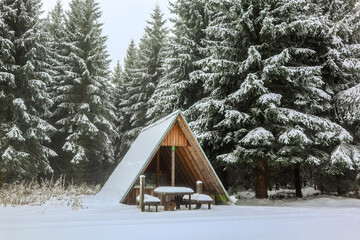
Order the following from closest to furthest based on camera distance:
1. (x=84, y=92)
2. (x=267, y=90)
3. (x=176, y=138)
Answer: (x=176, y=138) < (x=267, y=90) < (x=84, y=92)

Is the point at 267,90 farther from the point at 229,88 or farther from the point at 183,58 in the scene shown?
the point at 183,58

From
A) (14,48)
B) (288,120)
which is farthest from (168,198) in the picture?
(14,48)

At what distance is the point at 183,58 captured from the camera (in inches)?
718

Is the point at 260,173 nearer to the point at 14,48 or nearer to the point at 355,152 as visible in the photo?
Answer: the point at 355,152

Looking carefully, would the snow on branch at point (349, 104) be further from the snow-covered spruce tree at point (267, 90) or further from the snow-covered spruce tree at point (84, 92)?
the snow-covered spruce tree at point (84, 92)

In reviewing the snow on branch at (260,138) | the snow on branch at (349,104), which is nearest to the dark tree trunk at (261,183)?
the snow on branch at (260,138)

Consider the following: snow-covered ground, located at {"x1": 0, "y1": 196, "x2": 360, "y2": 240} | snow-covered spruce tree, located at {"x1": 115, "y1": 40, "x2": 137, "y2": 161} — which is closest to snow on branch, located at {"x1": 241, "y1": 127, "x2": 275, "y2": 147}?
snow-covered ground, located at {"x1": 0, "y1": 196, "x2": 360, "y2": 240}

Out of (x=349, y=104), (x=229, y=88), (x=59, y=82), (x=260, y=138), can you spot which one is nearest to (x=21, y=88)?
(x=59, y=82)

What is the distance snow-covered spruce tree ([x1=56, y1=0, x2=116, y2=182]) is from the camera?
22375mm

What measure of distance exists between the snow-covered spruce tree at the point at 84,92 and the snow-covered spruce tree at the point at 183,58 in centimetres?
621

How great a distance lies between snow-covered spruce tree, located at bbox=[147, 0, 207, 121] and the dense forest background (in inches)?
2.9

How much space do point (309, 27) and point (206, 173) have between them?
8.27 m

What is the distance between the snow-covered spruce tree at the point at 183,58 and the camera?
1839 centimetres

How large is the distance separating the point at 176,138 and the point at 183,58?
7.97m
